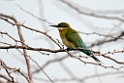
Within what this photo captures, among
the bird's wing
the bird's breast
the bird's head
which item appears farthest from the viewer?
the bird's head

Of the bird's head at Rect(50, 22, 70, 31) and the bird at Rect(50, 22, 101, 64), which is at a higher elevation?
the bird's head at Rect(50, 22, 70, 31)

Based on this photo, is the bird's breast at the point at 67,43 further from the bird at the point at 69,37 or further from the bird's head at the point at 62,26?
the bird's head at the point at 62,26

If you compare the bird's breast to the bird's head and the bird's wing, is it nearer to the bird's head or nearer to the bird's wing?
the bird's wing

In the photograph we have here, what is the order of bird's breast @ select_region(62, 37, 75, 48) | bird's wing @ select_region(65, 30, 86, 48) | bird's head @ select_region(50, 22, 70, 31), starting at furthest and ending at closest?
bird's head @ select_region(50, 22, 70, 31)
bird's wing @ select_region(65, 30, 86, 48)
bird's breast @ select_region(62, 37, 75, 48)

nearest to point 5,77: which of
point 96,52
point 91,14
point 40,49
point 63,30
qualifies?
point 40,49

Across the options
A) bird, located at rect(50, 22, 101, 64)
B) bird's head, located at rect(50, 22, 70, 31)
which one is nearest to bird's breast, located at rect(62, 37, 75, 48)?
bird, located at rect(50, 22, 101, 64)

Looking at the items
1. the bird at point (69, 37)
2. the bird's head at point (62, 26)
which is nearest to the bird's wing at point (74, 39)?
the bird at point (69, 37)

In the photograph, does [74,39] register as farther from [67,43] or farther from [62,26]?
[62,26]

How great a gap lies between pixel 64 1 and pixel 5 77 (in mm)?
1233

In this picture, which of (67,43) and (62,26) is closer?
(67,43)

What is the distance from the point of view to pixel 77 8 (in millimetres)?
3275

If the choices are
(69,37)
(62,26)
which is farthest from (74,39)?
(62,26)

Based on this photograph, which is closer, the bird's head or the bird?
the bird

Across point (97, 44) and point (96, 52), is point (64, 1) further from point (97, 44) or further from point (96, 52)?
point (96, 52)
